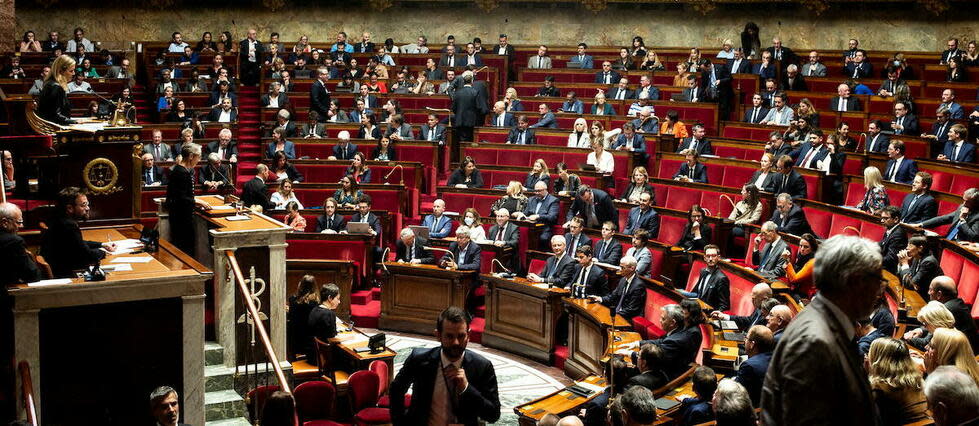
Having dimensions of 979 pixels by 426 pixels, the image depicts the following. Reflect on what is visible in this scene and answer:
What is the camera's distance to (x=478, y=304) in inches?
376

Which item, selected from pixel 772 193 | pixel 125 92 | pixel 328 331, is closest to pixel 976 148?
pixel 772 193

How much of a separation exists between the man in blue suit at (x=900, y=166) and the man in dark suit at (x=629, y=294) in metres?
2.75

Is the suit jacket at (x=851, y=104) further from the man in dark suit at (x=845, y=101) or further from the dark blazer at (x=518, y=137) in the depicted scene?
the dark blazer at (x=518, y=137)

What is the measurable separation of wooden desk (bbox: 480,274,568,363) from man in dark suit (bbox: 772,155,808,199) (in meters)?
2.45

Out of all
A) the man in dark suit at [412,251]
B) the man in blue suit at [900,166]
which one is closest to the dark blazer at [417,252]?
the man in dark suit at [412,251]

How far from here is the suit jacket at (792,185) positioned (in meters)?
9.15

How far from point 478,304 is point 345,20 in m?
9.72

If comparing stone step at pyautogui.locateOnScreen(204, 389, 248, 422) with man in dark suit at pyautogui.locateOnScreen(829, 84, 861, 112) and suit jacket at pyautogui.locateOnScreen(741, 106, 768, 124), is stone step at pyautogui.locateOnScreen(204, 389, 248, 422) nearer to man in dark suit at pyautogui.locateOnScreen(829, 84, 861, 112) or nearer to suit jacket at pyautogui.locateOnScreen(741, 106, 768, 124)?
suit jacket at pyautogui.locateOnScreen(741, 106, 768, 124)

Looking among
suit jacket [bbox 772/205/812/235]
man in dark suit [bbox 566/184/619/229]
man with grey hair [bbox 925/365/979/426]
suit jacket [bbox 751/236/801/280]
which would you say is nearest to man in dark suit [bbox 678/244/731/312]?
suit jacket [bbox 751/236/801/280]

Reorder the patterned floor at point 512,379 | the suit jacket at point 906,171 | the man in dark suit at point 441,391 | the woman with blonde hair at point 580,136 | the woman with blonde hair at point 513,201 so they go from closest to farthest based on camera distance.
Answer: the man in dark suit at point 441,391 < the patterned floor at point 512,379 < the suit jacket at point 906,171 < the woman with blonde hair at point 513,201 < the woman with blonde hair at point 580,136

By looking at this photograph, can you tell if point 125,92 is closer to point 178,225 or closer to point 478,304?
point 478,304

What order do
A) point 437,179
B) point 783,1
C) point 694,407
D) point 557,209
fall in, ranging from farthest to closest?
1. point 783,1
2. point 437,179
3. point 557,209
4. point 694,407

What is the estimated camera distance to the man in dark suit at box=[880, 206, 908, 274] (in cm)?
725

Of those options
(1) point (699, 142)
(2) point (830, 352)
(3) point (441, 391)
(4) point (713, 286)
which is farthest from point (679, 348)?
(1) point (699, 142)
